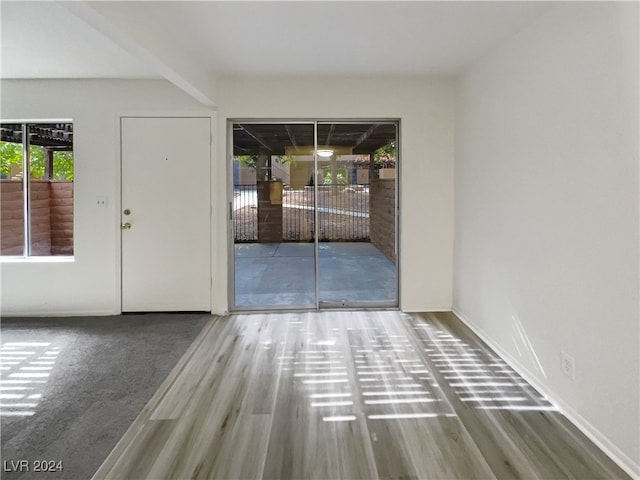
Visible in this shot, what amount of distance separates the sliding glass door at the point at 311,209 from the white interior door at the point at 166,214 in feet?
1.09

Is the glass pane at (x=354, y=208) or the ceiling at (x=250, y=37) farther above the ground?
the ceiling at (x=250, y=37)

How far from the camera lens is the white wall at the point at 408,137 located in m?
3.99

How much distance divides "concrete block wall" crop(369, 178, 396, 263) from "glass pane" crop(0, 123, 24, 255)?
370 centimetres

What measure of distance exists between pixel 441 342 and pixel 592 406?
4.42ft

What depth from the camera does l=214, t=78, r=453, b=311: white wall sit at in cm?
399

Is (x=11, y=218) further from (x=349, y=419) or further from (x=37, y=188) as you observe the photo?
(x=349, y=419)

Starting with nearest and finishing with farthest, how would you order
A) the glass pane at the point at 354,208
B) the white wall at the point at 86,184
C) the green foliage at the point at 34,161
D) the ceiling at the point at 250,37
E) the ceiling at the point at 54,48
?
the ceiling at the point at 250,37 → the ceiling at the point at 54,48 → the white wall at the point at 86,184 → the green foliage at the point at 34,161 → the glass pane at the point at 354,208

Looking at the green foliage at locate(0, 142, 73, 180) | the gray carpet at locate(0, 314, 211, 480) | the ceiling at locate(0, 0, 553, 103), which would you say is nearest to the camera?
the gray carpet at locate(0, 314, 211, 480)

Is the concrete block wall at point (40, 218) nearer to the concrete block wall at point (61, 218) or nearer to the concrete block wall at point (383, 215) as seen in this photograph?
the concrete block wall at point (61, 218)

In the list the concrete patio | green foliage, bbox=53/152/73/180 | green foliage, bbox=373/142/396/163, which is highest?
green foliage, bbox=373/142/396/163

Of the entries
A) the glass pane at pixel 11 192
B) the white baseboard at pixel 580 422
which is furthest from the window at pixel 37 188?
the white baseboard at pixel 580 422

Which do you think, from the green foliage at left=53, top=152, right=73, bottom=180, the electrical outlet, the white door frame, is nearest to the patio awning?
the white door frame

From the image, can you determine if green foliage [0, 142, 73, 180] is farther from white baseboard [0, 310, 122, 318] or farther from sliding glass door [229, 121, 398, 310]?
sliding glass door [229, 121, 398, 310]

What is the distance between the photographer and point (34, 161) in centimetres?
414
